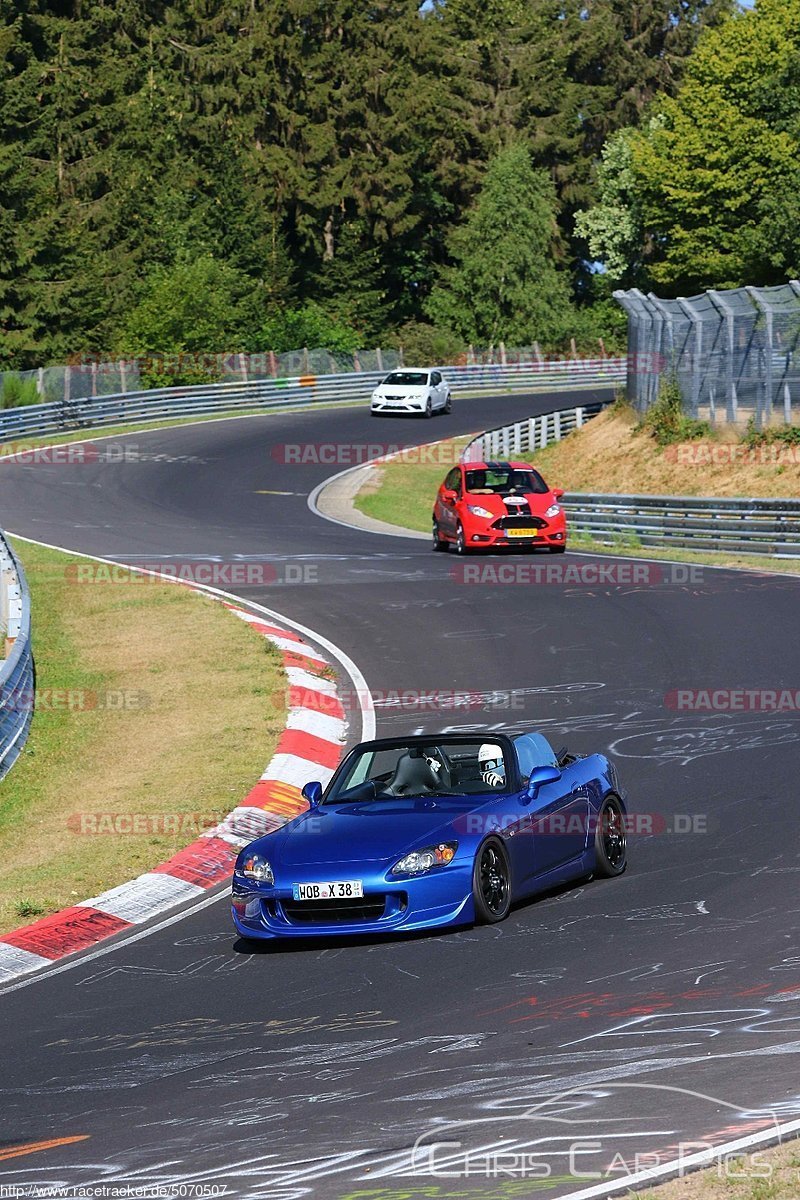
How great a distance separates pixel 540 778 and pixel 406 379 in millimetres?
51501

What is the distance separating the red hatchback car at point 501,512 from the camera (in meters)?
29.7

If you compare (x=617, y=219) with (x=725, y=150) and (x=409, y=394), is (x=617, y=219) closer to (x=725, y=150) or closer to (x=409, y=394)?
(x=725, y=150)

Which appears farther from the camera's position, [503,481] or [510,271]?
[510,271]

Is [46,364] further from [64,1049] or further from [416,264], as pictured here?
[64,1049]

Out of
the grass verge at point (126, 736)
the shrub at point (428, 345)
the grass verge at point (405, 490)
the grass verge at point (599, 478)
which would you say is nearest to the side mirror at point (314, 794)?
the grass verge at point (126, 736)

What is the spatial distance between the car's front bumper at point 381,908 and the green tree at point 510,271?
8362cm

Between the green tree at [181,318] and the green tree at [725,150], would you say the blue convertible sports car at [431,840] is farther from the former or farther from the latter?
the green tree at [725,150]

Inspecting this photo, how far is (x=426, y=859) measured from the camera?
9.80 meters

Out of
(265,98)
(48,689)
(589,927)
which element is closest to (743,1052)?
(589,927)

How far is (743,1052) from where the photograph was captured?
7023 mm

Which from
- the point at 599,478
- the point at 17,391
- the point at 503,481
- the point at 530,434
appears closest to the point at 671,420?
the point at 599,478

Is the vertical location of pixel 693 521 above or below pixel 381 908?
Result: below

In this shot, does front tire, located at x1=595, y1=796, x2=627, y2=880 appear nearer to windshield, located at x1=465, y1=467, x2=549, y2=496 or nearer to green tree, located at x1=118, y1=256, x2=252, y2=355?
windshield, located at x1=465, y1=467, x2=549, y2=496

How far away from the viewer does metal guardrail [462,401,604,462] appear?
167 feet
